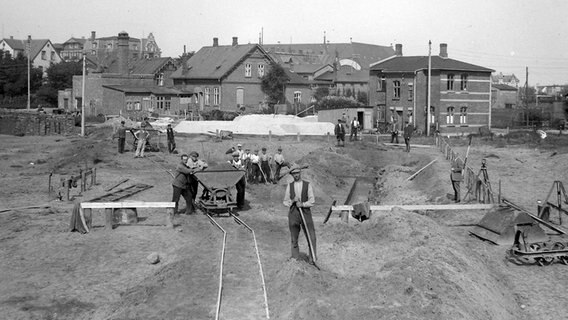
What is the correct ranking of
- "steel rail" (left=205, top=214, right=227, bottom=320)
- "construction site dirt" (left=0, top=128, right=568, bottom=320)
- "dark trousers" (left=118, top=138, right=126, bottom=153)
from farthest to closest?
1. "dark trousers" (left=118, top=138, right=126, bottom=153)
2. "construction site dirt" (left=0, top=128, right=568, bottom=320)
3. "steel rail" (left=205, top=214, right=227, bottom=320)

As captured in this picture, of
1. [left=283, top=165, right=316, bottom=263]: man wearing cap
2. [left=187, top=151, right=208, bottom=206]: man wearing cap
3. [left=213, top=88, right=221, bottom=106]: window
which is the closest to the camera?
[left=283, top=165, right=316, bottom=263]: man wearing cap

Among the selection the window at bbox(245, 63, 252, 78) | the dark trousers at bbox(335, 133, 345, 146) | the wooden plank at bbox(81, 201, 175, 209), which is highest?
the window at bbox(245, 63, 252, 78)

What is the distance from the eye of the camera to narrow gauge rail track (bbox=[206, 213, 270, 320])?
33.9ft

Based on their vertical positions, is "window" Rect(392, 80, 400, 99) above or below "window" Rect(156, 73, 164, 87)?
below

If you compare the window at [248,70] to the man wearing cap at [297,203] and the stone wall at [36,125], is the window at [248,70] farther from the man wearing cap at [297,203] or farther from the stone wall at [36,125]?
the man wearing cap at [297,203]

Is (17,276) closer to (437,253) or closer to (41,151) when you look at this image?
(437,253)

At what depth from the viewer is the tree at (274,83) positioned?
67.0m

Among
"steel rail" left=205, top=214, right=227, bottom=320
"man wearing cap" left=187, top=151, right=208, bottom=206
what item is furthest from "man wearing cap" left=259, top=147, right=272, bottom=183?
"steel rail" left=205, top=214, right=227, bottom=320

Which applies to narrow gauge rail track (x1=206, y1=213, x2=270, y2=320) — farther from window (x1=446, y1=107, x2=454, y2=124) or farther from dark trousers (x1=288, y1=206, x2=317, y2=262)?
window (x1=446, y1=107, x2=454, y2=124)

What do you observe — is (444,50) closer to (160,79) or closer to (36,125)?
(160,79)

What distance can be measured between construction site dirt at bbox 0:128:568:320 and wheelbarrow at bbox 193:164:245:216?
429 mm

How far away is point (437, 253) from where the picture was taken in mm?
13289

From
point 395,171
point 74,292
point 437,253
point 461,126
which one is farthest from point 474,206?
point 461,126

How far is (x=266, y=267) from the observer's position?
13.0 metres
